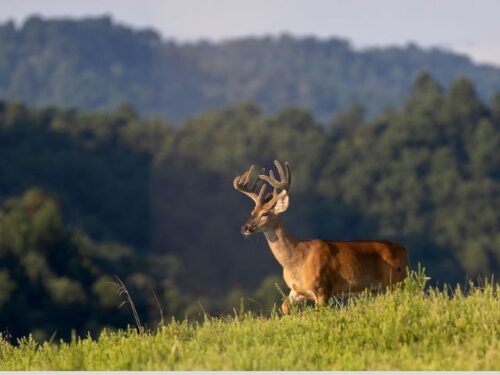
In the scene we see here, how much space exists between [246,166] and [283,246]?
144 meters

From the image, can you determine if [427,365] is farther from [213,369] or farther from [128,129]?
[128,129]

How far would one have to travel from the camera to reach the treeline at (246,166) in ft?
435

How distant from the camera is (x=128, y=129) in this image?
165m

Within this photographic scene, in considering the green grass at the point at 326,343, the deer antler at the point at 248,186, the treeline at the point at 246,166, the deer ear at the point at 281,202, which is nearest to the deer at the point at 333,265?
the deer ear at the point at 281,202

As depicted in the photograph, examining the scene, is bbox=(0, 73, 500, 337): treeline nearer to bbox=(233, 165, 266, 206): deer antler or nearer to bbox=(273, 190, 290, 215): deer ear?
bbox=(233, 165, 266, 206): deer antler

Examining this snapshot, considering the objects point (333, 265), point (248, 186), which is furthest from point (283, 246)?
point (248, 186)

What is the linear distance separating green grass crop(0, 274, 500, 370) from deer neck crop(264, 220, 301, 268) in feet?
8.33

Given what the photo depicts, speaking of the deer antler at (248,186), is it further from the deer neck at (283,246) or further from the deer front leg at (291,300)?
the deer front leg at (291,300)

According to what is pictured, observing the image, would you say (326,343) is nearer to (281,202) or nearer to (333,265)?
(333,265)

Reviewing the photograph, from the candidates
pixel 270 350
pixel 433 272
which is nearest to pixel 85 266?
pixel 433 272

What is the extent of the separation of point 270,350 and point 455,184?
5155 inches

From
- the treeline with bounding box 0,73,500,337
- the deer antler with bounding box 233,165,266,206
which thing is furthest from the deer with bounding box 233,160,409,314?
the treeline with bounding box 0,73,500,337

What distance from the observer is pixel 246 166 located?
160500 millimetres

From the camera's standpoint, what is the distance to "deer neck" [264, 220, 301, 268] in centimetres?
1602
